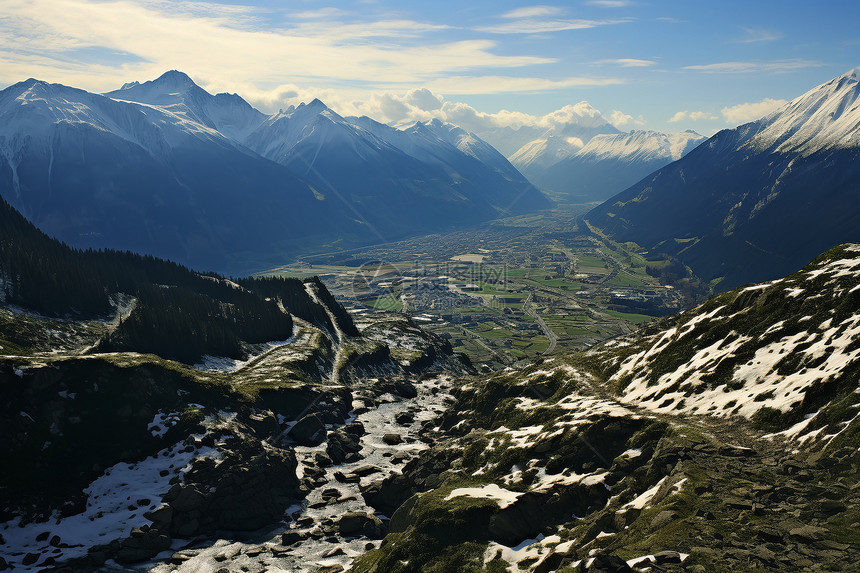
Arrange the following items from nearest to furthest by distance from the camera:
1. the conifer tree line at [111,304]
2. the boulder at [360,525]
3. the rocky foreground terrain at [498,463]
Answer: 1. the rocky foreground terrain at [498,463]
2. the boulder at [360,525]
3. the conifer tree line at [111,304]

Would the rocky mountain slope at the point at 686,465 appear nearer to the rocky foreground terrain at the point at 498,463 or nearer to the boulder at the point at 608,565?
the boulder at the point at 608,565

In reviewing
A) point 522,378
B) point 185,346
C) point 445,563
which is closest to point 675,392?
point 445,563

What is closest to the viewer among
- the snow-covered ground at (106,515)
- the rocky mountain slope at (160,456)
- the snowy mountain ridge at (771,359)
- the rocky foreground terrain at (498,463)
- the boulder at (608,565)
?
the boulder at (608,565)

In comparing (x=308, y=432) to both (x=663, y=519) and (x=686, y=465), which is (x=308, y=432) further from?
(x=663, y=519)

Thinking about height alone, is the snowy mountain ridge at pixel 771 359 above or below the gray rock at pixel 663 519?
above

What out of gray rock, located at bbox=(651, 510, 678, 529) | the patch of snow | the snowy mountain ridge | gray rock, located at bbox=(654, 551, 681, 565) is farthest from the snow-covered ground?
the snowy mountain ridge

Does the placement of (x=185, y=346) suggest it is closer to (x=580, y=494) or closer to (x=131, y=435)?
(x=131, y=435)

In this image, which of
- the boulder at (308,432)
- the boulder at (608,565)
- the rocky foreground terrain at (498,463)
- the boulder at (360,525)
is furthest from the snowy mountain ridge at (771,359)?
the boulder at (308,432)
